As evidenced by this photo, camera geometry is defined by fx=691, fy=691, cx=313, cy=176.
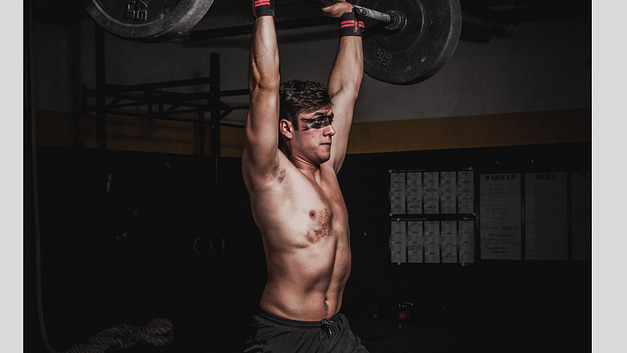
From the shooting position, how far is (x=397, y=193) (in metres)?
6.18

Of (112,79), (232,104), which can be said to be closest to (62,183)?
(112,79)

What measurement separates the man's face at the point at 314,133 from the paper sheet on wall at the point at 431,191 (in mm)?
3897

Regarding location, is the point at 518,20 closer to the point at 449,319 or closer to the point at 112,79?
the point at 449,319

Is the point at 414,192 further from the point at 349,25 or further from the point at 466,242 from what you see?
the point at 349,25

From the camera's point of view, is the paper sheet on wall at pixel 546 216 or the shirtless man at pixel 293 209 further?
the paper sheet on wall at pixel 546 216

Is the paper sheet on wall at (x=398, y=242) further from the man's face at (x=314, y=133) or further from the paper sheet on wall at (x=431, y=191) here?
the man's face at (x=314, y=133)

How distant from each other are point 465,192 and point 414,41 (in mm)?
3364

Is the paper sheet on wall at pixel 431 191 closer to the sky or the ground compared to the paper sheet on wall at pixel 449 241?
closer to the sky

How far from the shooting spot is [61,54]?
5.90 metres

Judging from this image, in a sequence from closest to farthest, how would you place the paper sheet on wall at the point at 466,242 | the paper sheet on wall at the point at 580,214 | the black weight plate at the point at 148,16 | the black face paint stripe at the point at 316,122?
1. the black weight plate at the point at 148,16
2. the black face paint stripe at the point at 316,122
3. the paper sheet on wall at the point at 580,214
4. the paper sheet on wall at the point at 466,242

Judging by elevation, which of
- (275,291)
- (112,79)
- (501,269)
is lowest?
(501,269)

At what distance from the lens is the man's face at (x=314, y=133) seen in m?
2.25

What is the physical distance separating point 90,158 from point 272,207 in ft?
11.5

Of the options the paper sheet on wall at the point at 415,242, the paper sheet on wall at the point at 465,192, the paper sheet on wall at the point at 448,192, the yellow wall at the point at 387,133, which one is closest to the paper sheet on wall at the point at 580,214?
the yellow wall at the point at 387,133
